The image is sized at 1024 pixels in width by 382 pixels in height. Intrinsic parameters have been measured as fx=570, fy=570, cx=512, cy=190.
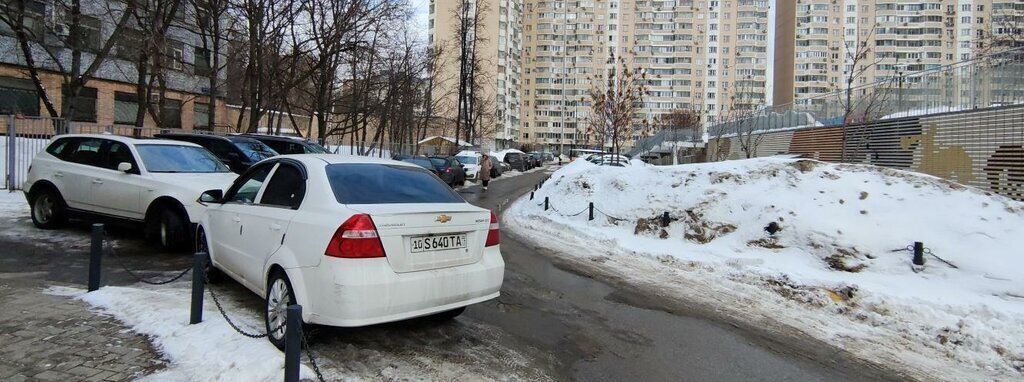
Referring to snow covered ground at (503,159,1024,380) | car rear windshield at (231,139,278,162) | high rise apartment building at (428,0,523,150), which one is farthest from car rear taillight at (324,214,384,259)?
high rise apartment building at (428,0,523,150)

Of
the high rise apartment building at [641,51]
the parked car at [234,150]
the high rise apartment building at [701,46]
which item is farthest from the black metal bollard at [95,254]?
the high rise apartment building at [641,51]

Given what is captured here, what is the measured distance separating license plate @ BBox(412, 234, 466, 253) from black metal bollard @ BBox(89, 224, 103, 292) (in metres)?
3.30

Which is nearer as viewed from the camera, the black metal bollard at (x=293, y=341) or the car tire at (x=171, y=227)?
the black metal bollard at (x=293, y=341)

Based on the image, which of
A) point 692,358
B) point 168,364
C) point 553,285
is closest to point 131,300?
point 168,364

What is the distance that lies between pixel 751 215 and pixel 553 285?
468cm

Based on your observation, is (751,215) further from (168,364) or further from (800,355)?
(168,364)

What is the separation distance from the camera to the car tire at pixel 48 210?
8898 mm

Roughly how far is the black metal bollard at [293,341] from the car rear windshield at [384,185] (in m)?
1.29

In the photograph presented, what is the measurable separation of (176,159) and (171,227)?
132cm

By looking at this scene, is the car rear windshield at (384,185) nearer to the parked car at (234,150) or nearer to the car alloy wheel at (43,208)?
the car alloy wheel at (43,208)

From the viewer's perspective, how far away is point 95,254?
539 cm

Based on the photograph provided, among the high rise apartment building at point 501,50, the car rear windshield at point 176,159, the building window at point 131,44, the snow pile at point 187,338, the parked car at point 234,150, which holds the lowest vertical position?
the snow pile at point 187,338

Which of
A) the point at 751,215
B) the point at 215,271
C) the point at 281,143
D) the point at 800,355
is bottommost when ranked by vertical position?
the point at 800,355

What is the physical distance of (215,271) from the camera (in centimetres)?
592
